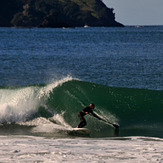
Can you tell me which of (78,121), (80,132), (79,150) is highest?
(78,121)

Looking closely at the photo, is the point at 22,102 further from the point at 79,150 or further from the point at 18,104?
the point at 79,150

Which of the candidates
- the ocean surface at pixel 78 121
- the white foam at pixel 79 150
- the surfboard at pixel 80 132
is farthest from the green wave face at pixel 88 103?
the white foam at pixel 79 150

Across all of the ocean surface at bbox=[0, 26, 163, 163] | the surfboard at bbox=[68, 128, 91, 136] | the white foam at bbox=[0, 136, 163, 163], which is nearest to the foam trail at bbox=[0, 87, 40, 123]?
the ocean surface at bbox=[0, 26, 163, 163]

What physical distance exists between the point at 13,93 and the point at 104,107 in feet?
14.1

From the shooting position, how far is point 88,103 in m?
25.8

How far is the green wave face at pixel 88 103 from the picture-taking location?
77.0 feet

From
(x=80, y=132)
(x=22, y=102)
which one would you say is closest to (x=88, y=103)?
(x=22, y=102)

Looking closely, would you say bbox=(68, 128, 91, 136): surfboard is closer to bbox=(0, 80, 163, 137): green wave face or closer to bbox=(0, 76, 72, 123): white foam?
bbox=(0, 80, 163, 137): green wave face

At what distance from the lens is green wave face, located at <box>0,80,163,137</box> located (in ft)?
77.0

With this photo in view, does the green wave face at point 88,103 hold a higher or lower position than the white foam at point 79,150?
higher

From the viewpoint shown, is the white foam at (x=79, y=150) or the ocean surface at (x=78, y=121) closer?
the white foam at (x=79, y=150)

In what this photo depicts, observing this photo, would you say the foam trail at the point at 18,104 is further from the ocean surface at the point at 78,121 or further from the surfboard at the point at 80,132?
the surfboard at the point at 80,132

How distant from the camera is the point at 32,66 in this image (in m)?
Result: 47.9

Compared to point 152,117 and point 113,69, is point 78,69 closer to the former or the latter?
point 113,69
